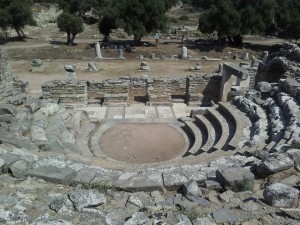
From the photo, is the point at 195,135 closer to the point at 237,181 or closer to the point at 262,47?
the point at 237,181

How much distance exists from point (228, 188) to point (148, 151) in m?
6.37

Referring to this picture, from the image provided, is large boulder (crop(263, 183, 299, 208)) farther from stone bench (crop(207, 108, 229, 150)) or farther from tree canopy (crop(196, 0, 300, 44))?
tree canopy (crop(196, 0, 300, 44))

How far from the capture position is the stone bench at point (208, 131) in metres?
11.5

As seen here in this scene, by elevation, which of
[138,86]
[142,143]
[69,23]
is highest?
[69,23]

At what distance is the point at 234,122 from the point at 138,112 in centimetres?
497

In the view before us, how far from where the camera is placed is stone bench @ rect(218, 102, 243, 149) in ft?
34.5

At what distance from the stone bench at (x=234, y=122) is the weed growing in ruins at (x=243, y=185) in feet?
14.7

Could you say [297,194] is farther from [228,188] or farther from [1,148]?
[1,148]

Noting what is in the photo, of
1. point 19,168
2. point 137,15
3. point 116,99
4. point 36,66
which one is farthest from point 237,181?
point 137,15

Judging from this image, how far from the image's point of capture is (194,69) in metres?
24.6

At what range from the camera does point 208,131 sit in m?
12.8

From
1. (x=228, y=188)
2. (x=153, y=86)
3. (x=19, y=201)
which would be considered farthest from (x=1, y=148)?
(x=153, y=86)

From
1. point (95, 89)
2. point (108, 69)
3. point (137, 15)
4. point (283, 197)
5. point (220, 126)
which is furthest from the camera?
point (137, 15)

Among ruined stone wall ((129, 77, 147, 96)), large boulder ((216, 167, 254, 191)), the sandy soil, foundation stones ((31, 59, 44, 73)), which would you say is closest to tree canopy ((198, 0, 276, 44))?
the sandy soil
